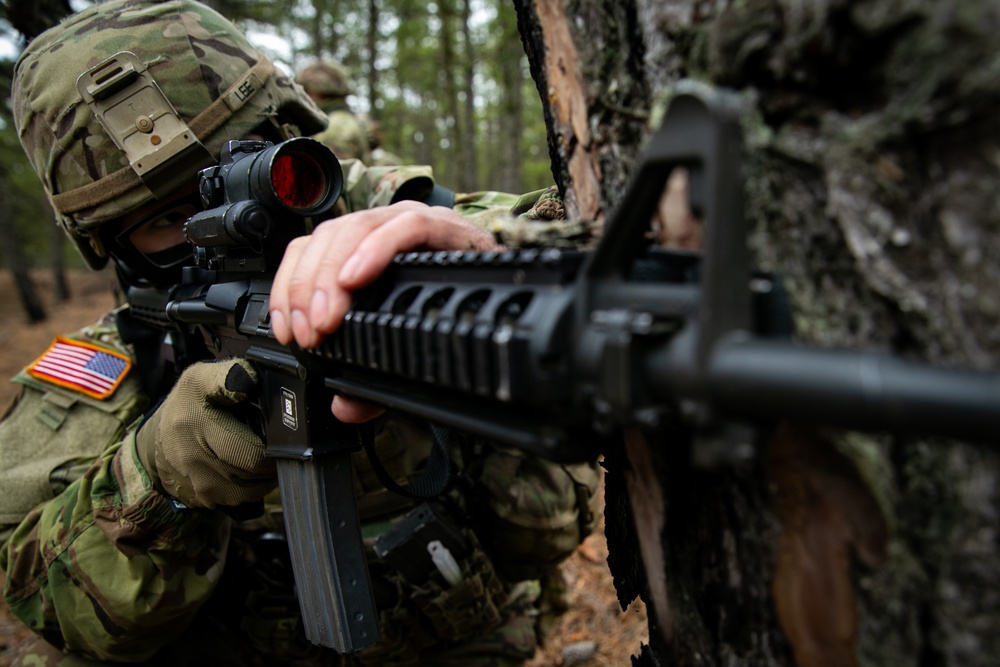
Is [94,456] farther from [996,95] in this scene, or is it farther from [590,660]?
[996,95]

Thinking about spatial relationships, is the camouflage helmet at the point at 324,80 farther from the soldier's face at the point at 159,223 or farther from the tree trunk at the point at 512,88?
the soldier's face at the point at 159,223

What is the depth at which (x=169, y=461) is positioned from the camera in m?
1.97

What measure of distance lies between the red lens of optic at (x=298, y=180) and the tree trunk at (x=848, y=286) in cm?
89

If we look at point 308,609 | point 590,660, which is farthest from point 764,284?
point 590,660

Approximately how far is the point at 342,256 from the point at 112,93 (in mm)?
1752

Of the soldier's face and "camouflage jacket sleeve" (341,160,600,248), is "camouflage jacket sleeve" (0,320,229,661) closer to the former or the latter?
the soldier's face

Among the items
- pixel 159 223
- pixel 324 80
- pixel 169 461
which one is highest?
pixel 324 80

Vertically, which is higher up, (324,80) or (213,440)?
(324,80)

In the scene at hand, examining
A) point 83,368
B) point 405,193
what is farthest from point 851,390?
point 83,368

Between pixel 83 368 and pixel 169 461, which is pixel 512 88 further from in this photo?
pixel 169 461

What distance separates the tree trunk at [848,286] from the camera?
69 cm

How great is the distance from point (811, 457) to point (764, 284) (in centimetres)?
23

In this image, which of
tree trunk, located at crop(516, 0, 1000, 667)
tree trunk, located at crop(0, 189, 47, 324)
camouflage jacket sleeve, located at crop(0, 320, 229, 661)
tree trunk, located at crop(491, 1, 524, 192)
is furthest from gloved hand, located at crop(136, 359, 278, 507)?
tree trunk, located at crop(0, 189, 47, 324)

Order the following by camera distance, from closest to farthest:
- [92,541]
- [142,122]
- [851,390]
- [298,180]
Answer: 1. [851,390]
2. [298,180]
3. [92,541]
4. [142,122]
